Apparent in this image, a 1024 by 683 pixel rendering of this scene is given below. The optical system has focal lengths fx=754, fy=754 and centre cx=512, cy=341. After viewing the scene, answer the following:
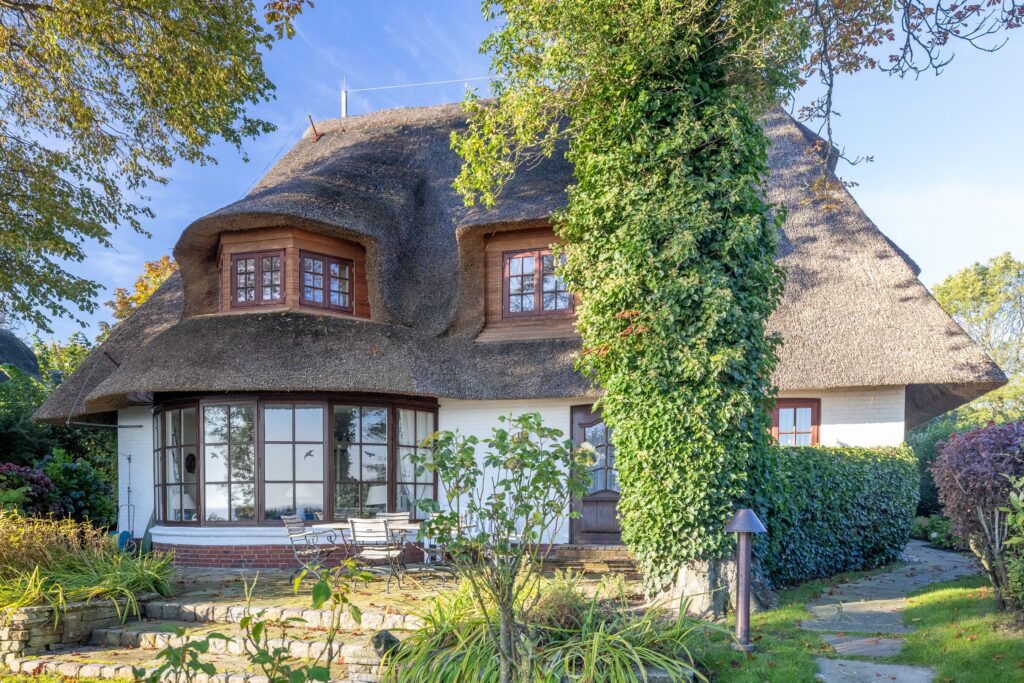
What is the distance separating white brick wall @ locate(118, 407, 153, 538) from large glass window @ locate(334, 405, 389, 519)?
3811mm

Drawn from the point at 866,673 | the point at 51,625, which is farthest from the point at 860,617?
the point at 51,625

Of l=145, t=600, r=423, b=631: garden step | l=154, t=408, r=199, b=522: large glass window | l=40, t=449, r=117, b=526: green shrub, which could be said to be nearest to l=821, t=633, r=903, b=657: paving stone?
l=145, t=600, r=423, b=631: garden step

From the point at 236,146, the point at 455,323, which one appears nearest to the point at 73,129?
the point at 236,146

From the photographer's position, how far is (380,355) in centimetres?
1072

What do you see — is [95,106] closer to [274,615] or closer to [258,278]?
[258,278]

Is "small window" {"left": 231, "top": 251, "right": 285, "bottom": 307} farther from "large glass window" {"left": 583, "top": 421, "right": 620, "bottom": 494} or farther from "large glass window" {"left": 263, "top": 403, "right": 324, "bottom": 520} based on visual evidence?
"large glass window" {"left": 583, "top": 421, "right": 620, "bottom": 494}

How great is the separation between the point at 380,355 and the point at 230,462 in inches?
102

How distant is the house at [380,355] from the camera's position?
34.3ft

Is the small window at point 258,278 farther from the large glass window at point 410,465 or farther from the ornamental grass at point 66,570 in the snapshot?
the ornamental grass at point 66,570

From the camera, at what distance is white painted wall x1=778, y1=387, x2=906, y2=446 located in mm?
10695

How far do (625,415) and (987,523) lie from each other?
3.37 metres

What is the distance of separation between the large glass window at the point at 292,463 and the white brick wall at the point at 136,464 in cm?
311

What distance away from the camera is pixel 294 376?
33.3 ft

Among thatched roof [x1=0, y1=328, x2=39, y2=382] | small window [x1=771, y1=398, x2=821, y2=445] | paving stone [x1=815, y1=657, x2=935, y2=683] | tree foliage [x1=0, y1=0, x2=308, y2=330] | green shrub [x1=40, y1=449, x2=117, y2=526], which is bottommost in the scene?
green shrub [x1=40, y1=449, x2=117, y2=526]
